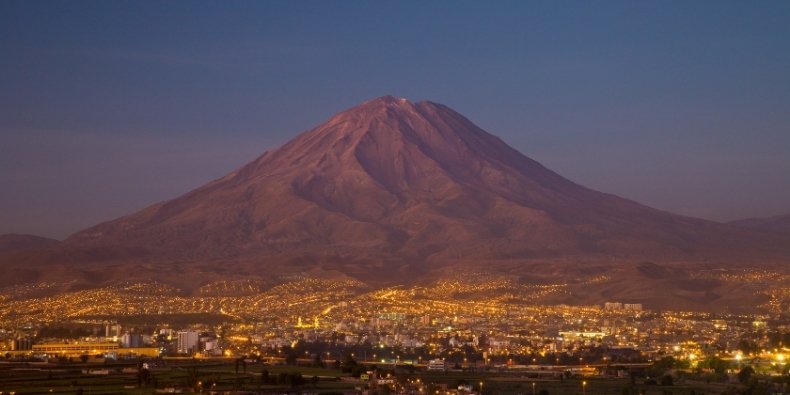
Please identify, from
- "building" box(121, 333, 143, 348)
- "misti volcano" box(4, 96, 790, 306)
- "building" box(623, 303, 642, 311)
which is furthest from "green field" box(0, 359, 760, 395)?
"misti volcano" box(4, 96, 790, 306)

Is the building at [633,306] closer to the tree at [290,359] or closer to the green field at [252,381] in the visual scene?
the tree at [290,359]

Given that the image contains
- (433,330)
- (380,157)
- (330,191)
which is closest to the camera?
(433,330)

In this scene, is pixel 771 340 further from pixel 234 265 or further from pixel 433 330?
pixel 234 265

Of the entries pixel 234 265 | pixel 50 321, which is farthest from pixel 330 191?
pixel 50 321

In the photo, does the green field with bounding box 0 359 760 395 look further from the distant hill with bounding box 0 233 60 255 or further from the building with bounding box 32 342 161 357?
the distant hill with bounding box 0 233 60 255

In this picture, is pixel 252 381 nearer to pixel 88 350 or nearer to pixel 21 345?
pixel 88 350

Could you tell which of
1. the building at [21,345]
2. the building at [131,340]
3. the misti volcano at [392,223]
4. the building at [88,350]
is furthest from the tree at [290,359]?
the misti volcano at [392,223]
